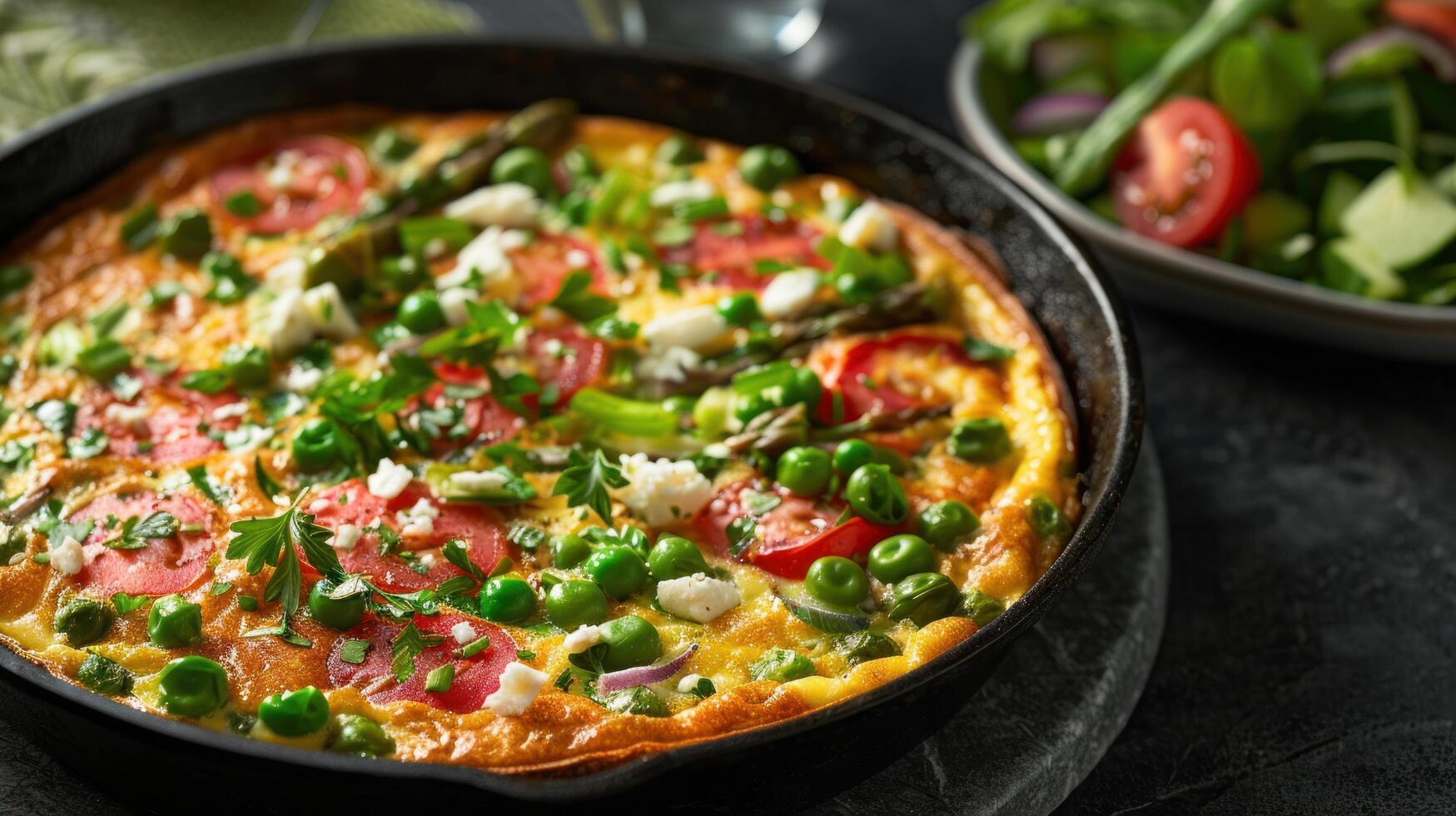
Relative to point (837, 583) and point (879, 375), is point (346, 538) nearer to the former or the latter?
point (837, 583)

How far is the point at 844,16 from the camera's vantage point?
7.40 meters

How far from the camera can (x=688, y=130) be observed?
5.57 meters

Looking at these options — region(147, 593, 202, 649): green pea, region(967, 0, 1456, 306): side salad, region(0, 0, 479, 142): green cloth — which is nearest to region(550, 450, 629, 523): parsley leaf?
region(147, 593, 202, 649): green pea

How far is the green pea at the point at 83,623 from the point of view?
3283 millimetres

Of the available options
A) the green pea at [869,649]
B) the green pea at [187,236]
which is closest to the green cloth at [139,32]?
the green pea at [187,236]

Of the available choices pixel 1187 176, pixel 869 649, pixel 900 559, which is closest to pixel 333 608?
pixel 869 649

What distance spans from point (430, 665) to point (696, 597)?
0.69 meters

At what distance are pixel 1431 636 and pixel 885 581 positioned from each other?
2.01m

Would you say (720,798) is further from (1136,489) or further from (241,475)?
(1136,489)

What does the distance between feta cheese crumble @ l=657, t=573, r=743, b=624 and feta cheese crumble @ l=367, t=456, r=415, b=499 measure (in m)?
0.79

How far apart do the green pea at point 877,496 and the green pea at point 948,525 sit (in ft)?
0.26

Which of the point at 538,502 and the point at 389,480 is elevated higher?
the point at 389,480

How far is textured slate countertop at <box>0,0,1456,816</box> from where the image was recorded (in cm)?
376

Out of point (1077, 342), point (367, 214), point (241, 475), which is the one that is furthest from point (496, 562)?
point (1077, 342)
